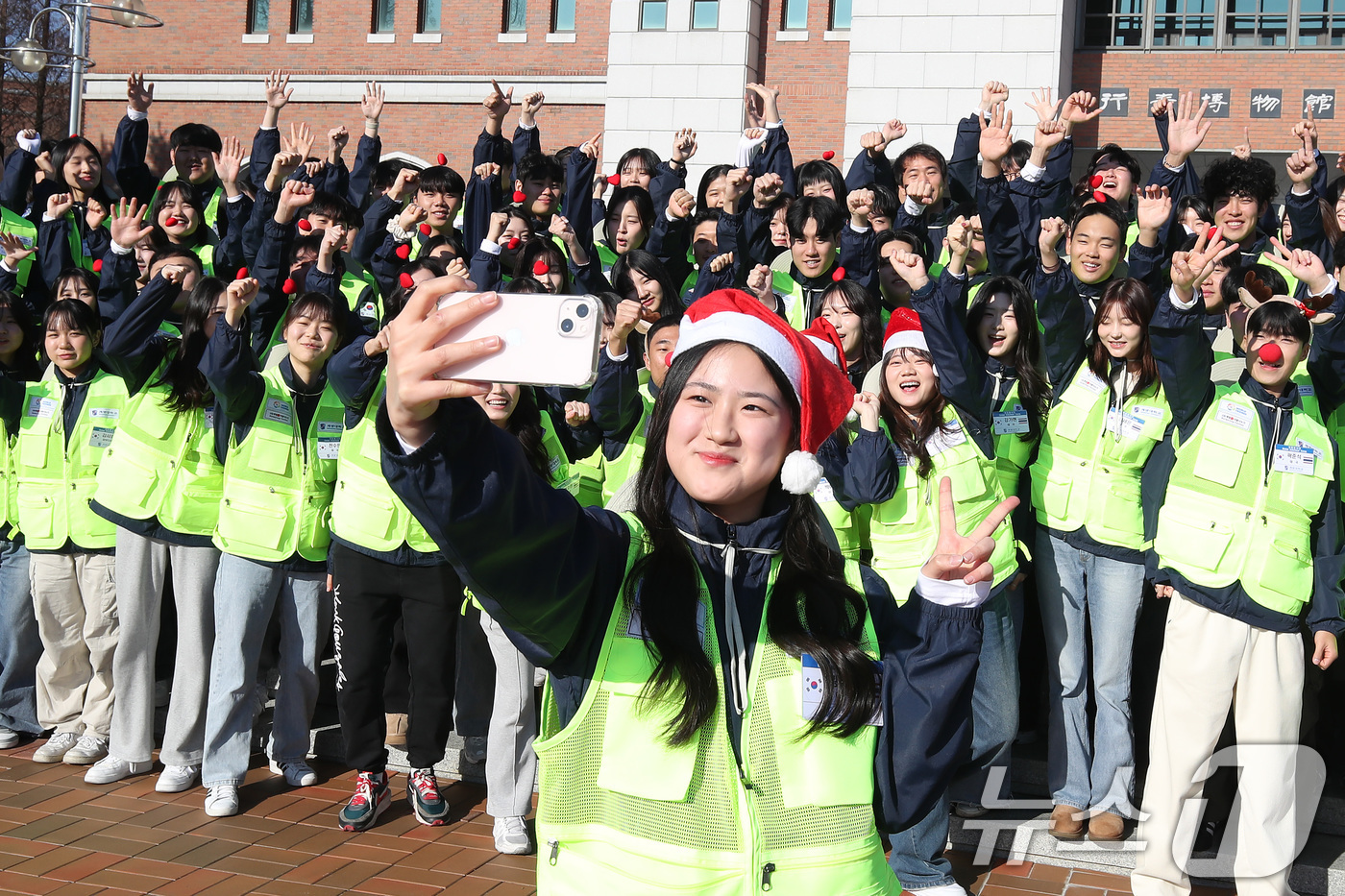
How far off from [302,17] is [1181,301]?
78.0 feet

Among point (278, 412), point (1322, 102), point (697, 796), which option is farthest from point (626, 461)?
point (1322, 102)

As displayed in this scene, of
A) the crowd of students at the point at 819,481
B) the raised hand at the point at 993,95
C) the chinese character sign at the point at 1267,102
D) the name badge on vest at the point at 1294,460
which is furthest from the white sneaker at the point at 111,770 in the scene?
the chinese character sign at the point at 1267,102

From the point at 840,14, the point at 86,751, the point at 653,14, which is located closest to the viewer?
the point at 86,751

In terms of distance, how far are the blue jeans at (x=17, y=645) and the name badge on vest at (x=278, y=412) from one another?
1.71m

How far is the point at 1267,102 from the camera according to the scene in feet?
64.4

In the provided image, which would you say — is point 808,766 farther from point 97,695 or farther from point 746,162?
point 746,162

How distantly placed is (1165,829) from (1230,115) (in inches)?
711

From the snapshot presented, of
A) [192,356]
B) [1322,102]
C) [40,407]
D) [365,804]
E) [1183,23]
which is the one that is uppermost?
[1183,23]

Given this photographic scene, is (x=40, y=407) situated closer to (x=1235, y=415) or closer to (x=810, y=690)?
(x=810, y=690)

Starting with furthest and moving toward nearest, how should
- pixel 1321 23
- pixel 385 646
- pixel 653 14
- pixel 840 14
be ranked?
pixel 840 14
pixel 653 14
pixel 1321 23
pixel 385 646

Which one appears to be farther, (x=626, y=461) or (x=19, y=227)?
(x=19, y=227)

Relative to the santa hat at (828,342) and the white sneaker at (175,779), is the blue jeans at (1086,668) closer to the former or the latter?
the santa hat at (828,342)

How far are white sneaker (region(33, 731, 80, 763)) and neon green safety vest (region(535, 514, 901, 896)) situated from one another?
468cm

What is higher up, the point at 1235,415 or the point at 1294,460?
the point at 1235,415
